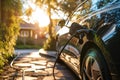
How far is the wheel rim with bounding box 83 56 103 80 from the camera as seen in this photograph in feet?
12.9

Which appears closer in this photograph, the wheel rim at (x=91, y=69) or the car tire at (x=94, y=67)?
the car tire at (x=94, y=67)

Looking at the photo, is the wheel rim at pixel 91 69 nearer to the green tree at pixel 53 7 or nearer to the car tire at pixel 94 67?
the car tire at pixel 94 67

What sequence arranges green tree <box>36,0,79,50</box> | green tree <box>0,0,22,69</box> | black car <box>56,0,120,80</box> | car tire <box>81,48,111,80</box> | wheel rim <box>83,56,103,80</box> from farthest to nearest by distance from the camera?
green tree <box>36,0,79,50</box> < green tree <box>0,0,22,69</box> < wheel rim <box>83,56,103,80</box> < car tire <box>81,48,111,80</box> < black car <box>56,0,120,80</box>

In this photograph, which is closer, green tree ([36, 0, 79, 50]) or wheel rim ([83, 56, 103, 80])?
wheel rim ([83, 56, 103, 80])

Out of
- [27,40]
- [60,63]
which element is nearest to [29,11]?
[27,40]

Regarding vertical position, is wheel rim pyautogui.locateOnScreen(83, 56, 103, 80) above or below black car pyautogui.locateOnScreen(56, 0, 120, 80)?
below

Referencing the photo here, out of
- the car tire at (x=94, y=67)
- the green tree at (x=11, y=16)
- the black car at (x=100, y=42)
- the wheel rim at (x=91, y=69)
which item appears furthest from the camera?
the green tree at (x=11, y=16)

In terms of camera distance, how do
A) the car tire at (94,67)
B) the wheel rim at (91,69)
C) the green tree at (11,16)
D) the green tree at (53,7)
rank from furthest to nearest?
1. the green tree at (53,7)
2. the green tree at (11,16)
3. the wheel rim at (91,69)
4. the car tire at (94,67)

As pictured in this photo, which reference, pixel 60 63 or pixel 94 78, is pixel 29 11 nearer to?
pixel 60 63

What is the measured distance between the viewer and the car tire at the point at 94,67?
12.1ft

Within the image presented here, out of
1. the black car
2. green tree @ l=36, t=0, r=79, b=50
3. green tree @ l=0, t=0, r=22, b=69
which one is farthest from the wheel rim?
green tree @ l=36, t=0, r=79, b=50

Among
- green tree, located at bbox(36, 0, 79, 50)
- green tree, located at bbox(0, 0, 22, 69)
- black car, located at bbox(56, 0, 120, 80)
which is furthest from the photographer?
green tree, located at bbox(36, 0, 79, 50)

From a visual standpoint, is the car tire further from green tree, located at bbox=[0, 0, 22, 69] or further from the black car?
green tree, located at bbox=[0, 0, 22, 69]

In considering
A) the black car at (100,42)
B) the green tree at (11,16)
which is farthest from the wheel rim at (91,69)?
the green tree at (11,16)
